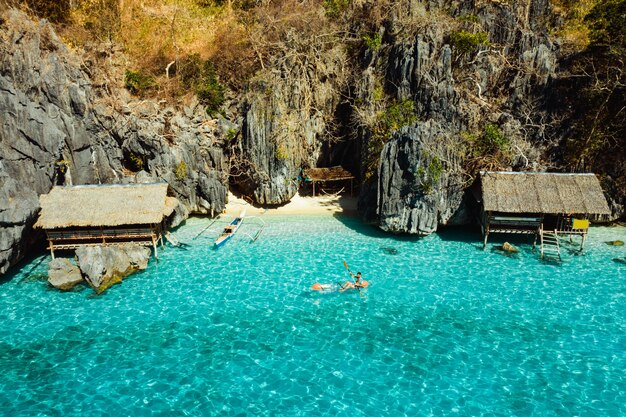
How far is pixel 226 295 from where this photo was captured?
1948 centimetres

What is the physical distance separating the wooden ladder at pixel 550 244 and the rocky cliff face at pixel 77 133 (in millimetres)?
21835

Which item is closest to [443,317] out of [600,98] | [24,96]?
[600,98]

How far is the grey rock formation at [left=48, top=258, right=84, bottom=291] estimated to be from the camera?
1953 cm

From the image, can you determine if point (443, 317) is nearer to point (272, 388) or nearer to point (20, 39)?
point (272, 388)

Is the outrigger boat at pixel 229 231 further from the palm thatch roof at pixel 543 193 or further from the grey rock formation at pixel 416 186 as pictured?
the palm thatch roof at pixel 543 193

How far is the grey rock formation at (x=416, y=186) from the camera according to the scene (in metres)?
25.1

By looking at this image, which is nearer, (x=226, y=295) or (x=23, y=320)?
(x=23, y=320)

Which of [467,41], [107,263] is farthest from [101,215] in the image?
[467,41]

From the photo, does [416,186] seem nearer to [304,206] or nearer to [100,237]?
[304,206]

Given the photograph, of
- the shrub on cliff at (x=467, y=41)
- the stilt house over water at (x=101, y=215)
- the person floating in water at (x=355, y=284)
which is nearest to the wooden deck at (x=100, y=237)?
the stilt house over water at (x=101, y=215)

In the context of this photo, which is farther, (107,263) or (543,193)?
(543,193)

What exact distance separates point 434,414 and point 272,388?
18.2 ft

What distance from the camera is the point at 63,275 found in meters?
19.9

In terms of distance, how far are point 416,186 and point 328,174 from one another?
8986 millimetres
